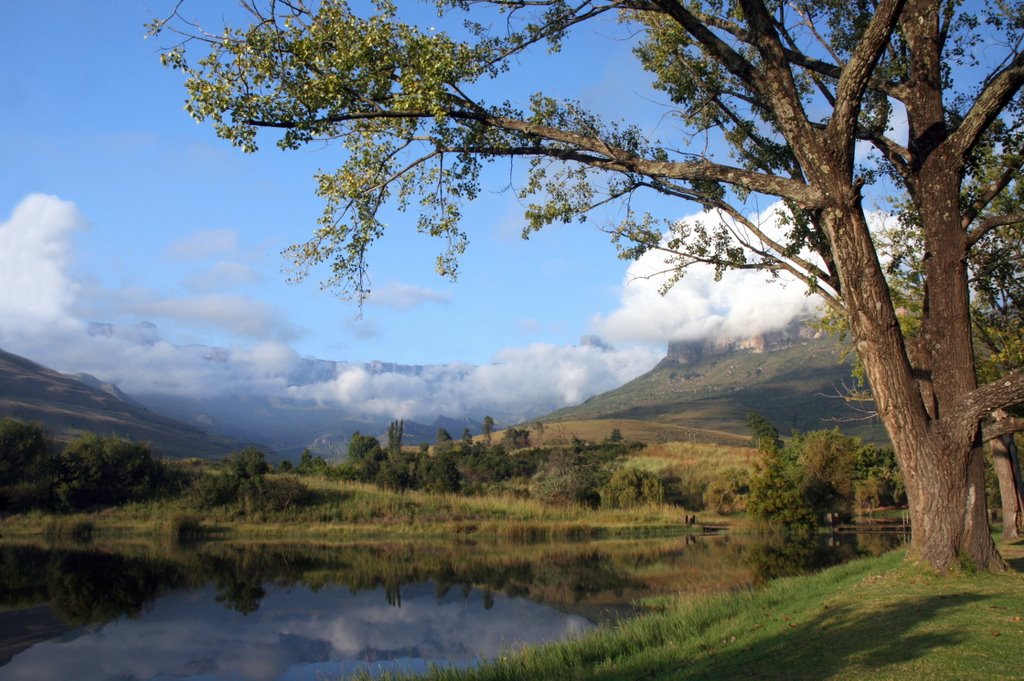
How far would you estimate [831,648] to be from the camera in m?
8.02

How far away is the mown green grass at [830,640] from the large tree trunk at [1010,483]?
496 inches

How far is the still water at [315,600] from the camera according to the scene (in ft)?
40.9

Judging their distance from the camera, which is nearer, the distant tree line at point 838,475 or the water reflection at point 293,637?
the water reflection at point 293,637

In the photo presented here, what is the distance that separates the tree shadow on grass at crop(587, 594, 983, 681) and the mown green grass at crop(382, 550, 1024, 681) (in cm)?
1

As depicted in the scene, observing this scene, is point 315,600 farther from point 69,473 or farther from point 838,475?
point 838,475

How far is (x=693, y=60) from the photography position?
14.1 metres

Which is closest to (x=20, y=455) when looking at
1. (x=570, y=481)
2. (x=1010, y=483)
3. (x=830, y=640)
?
(x=570, y=481)

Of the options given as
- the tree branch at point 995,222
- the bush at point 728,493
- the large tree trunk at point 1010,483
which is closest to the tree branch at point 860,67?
the tree branch at point 995,222

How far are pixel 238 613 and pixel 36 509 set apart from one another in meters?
25.0

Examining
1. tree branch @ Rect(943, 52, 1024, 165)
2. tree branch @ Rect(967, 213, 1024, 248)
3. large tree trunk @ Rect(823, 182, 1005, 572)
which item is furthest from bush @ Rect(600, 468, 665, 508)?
tree branch @ Rect(943, 52, 1024, 165)

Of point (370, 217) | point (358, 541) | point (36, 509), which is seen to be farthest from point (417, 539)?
point (370, 217)

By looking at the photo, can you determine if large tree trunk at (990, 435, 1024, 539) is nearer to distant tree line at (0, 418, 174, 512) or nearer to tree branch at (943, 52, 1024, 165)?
tree branch at (943, 52, 1024, 165)

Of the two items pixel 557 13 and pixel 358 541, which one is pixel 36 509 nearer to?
pixel 358 541

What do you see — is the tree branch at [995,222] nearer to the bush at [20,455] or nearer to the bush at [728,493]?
the bush at [728,493]
